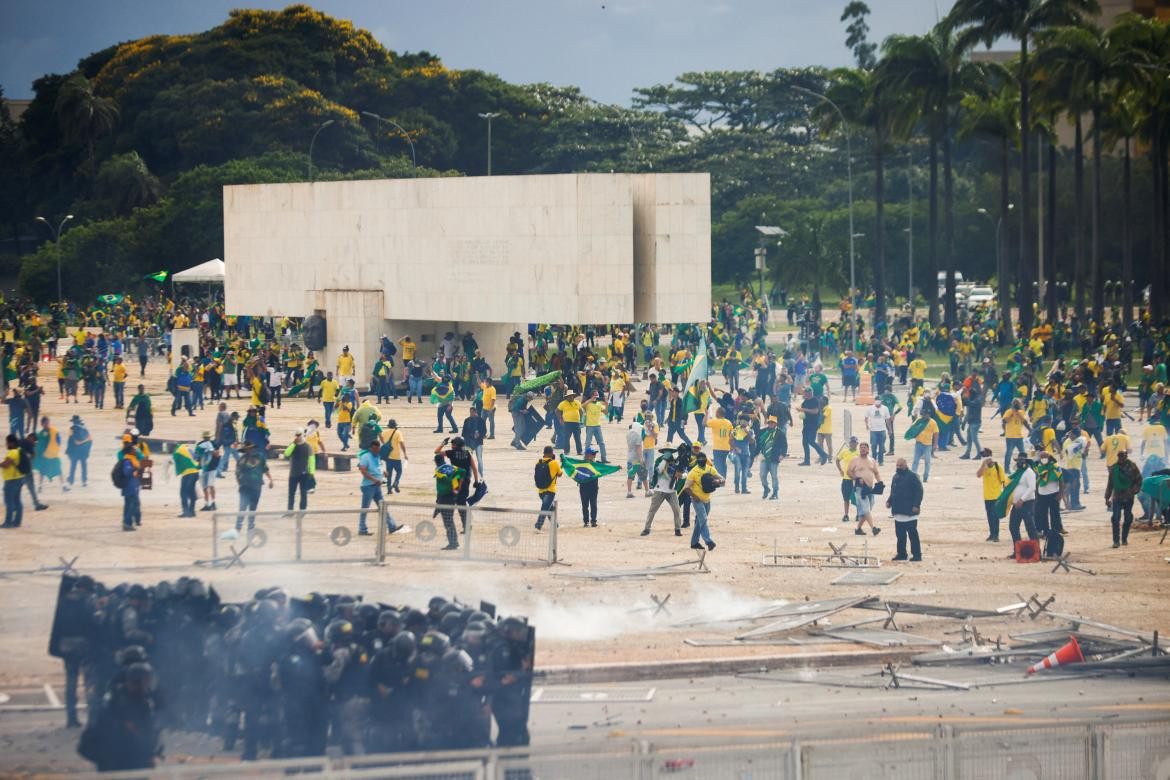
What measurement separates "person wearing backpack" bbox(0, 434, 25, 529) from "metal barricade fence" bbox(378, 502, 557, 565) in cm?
603

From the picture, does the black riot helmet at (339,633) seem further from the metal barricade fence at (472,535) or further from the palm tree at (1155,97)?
the palm tree at (1155,97)

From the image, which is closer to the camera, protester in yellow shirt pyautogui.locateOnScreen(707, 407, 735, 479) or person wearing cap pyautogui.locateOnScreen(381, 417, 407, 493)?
person wearing cap pyautogui.locateOnScreen(381, 417, 407, 493)

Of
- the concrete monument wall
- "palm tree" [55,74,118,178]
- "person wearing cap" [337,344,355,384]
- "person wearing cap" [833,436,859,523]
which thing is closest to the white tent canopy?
the concrete monument wall

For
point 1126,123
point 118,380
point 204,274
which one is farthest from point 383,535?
point 1126,123

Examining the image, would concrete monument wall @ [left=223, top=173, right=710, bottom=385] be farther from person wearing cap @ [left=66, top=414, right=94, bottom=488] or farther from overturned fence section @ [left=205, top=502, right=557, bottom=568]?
overturned fence section @ [left=205, top=502, right=557, bottom=568]

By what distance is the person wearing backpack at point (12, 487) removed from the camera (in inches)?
808

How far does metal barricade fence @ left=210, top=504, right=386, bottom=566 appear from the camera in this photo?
17.8 metres

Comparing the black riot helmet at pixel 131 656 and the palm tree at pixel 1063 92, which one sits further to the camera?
the palm tree at pixel 1063 92

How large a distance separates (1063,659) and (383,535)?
845cm

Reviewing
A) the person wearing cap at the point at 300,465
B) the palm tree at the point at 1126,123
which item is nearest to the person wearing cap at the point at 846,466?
the person wearing cap at the point at 300,465

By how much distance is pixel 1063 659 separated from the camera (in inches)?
546

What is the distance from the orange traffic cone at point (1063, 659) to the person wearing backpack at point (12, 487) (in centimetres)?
1435

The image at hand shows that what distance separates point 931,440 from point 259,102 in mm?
80248

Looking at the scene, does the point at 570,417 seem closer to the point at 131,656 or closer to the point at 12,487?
the point at 12,487
